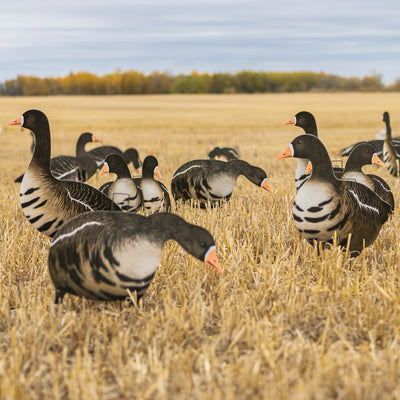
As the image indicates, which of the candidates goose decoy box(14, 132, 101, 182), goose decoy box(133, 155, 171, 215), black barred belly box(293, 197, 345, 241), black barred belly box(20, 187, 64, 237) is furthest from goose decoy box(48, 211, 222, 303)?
goose decoy box(14, 132, 101, 182)

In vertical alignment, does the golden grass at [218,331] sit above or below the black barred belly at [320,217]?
below

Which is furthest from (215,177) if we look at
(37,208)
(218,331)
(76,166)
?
(76,166)

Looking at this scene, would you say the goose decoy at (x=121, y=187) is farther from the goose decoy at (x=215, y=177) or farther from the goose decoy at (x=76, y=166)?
the goose decoy at (x=76, y=166)

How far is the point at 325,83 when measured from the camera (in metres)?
87.7

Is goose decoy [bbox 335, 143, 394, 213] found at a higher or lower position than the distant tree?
lower

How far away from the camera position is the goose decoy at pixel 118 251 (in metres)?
3.53

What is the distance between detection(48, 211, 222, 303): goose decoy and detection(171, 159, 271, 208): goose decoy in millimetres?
3115

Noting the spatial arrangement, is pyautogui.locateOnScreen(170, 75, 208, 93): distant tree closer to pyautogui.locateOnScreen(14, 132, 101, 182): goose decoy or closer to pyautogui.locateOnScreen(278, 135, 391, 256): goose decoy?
pyautogui.locateOnScreen(14, 132, 101, 182): goose decoy

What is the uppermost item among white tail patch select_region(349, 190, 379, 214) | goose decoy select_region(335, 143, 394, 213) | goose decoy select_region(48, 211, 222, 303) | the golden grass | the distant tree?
the distant tree

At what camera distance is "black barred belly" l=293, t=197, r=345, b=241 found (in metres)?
4.42

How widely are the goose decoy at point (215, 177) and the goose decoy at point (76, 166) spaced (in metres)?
3.45

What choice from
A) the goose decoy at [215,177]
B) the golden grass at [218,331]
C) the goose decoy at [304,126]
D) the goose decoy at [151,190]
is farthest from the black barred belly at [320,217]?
the goose decoy at [151,190]

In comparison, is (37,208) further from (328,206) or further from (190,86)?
(190,86)

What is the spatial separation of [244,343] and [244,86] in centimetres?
8647
